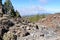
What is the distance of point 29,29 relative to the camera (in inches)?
1721

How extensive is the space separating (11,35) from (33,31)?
32.8 feet

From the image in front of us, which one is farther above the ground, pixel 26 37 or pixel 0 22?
pixel 0 22

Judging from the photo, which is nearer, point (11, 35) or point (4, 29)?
point (11, 35)

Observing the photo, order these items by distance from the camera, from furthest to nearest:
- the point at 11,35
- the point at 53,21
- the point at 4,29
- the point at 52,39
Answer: the point at 53,21 < the point at 4,29 < the point at 52,39 < the point at 11,35

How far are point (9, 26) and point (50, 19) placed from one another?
71.3 feet

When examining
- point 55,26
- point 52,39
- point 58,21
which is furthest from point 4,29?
point 58,21

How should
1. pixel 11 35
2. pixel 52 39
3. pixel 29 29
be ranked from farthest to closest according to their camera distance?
pixel 29 29 < pixel 52 39 < pixel 11 35

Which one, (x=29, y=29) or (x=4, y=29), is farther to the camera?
(x=29, y=29)

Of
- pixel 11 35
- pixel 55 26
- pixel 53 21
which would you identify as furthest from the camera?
pixel 53 21

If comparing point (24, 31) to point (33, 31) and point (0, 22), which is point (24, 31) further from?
point (0, 22)

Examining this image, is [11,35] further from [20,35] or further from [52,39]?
[52,39]

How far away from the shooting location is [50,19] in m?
61.8

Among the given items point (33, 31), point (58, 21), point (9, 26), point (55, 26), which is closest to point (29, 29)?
point (33, 31)

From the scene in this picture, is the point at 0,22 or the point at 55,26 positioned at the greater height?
the point at 0,22
